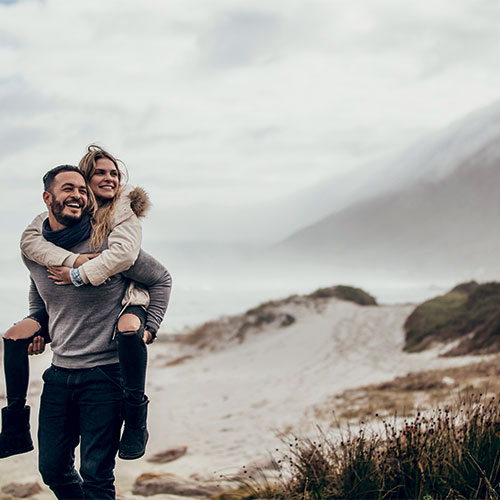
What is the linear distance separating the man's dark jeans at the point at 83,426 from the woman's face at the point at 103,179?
758mm

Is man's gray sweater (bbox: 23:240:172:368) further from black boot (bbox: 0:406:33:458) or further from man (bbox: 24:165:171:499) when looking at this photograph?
black boot (bbox: 0:406:33:458)

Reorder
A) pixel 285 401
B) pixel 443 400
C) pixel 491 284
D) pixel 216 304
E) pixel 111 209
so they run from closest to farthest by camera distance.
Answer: pixel 111 209, pixel 443 400, pixel 285 401, pixel 491 284, pixel 216 304

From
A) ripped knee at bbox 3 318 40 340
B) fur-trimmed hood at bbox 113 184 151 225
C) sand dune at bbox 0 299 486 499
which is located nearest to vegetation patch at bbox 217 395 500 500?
ripped knee at bbox 3 318 40 340

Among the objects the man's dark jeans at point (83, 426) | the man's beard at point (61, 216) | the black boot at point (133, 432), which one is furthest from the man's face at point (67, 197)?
the black boot at point (133, 432)

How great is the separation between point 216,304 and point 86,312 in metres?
37.8

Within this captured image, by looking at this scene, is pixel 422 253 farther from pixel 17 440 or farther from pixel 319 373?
pixel 17 440

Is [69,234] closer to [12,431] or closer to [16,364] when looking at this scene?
[16,364]

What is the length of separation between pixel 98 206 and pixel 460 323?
14.3m

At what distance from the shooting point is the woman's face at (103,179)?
8.29 ft

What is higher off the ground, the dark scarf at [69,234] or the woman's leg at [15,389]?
the dark scarf at [69,234]

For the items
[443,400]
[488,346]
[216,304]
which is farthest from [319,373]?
[216,304]

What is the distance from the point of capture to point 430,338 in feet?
50.0

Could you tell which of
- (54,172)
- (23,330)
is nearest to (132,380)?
(23,330)

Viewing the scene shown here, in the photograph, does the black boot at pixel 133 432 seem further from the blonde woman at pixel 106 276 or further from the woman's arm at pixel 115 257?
the woman's arm at pixel 115 257
